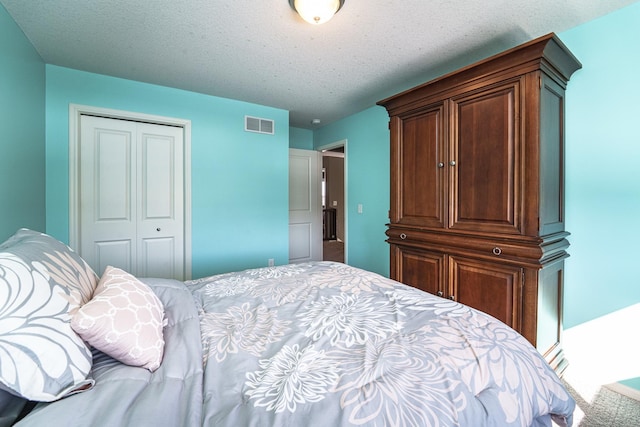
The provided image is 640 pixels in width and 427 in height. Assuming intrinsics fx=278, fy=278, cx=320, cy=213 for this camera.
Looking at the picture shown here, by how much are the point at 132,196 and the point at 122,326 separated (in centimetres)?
251

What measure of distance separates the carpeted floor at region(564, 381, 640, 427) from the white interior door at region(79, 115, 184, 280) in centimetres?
342

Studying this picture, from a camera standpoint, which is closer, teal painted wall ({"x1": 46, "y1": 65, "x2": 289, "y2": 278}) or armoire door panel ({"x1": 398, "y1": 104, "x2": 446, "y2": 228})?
armoire door panel ({"x1": 398, "y1": 104, "x2": 446, "y2": 228})

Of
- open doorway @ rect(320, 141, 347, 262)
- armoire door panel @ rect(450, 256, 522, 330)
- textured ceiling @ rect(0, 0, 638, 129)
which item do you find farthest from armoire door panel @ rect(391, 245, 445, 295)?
open doorway @ rect(320, 141, 347, 262)

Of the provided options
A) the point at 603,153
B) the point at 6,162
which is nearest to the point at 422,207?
the point at 603,153

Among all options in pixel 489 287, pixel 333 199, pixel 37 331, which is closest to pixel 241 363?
pixel 37 331

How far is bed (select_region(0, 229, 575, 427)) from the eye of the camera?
631 mm

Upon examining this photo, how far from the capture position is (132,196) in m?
2.86

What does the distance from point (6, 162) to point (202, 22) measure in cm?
153

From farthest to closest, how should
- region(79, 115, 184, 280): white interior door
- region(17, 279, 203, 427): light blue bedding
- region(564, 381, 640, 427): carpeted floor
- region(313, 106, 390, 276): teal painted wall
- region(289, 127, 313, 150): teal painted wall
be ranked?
region(289, 127, 313, 150): teal painted wall < region(313, 106, 390, 276): teal painted wall < region(79, 115, 184, 280): white interior door < region(564, 381, 640, 427): carpeted floor < region(17, 279, 203, 427): light blue bedding

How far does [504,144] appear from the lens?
1.79m

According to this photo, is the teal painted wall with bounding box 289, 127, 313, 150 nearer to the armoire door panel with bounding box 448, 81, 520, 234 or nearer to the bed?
the armoire door panel with bounding box 448, 81, 520, 234

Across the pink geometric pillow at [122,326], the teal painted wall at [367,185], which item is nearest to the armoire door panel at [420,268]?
the teal painted wall at [367,185]

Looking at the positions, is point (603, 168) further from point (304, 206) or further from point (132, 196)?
point (132, 196)

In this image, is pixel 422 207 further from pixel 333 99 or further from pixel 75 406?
pixel 75 406
